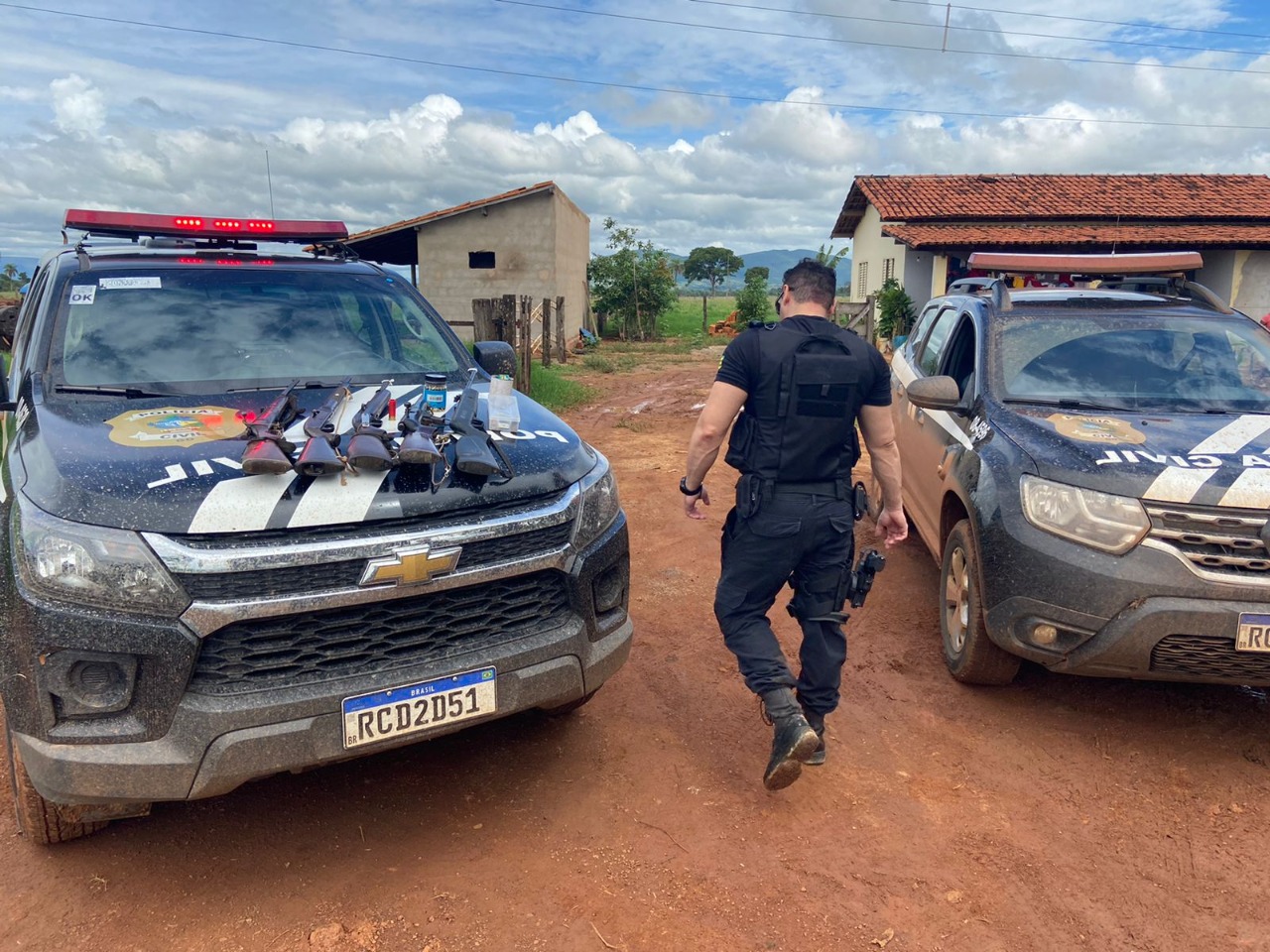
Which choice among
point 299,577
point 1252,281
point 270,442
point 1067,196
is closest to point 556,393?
point 270,442

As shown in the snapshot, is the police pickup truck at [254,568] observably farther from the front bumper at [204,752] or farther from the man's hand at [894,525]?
the man's hand at [894,525]

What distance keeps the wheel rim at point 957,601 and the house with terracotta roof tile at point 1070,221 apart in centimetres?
1540

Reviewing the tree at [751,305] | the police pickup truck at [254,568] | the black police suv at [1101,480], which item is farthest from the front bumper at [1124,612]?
the tree at [751,305]

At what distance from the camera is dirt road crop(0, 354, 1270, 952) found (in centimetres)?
240

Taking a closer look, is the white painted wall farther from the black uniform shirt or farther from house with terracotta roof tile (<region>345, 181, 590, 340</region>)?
the black uniform shirt

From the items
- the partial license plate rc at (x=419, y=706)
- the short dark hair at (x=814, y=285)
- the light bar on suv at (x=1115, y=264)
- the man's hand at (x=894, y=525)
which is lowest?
the partial license plate rc at (x=419, y=706)

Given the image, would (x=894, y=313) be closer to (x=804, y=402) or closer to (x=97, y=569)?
(x=804, y=402)

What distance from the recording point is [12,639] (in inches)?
85.3

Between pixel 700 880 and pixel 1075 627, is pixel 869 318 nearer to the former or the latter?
pixel 1075 627

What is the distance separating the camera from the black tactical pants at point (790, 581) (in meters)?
2.99

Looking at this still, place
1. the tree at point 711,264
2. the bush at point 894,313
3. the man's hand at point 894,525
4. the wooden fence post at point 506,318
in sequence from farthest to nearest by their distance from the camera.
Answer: the tree at point 711,264 < the bush at point 894,313 < the wooden fence post at point 506,318 < the man's hand at point 894,525

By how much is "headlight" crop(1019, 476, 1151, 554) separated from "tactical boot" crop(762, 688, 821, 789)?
1.18 meters

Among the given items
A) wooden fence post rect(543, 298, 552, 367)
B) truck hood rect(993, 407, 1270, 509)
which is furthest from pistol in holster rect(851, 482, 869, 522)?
wooden fence post rect(543, 298, 552, 367)

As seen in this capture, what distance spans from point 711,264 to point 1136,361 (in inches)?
2591
